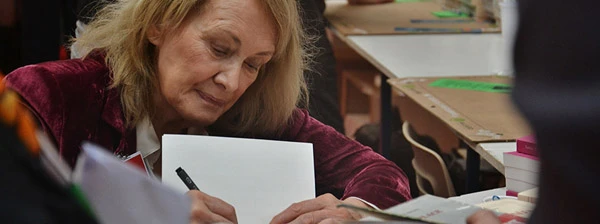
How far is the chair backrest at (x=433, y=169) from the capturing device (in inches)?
117

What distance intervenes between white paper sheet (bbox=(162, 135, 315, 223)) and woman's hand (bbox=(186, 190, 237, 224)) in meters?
0.13

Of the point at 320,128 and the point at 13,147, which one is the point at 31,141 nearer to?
the point at 13,147

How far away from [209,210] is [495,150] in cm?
124

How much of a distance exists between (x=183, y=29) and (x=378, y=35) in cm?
260

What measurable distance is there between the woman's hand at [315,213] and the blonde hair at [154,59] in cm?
41

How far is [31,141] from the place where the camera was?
0.80 m

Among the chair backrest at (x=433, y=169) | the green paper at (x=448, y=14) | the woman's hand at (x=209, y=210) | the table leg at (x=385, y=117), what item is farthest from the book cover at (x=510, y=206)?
the green paper at (x=448, y=14)

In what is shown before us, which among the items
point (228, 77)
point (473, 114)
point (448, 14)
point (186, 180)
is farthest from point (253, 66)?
point (448, 14)

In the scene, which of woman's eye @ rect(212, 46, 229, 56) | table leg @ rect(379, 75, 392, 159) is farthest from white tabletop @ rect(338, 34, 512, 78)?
woman's eye @ rect(212, 46, 229, 56)

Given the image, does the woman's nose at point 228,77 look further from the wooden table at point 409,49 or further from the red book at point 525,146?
the wooden table at point 409,49

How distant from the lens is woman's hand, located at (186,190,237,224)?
1.69 metres

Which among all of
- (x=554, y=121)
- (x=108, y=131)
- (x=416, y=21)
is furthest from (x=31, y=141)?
(x=416, y=21)

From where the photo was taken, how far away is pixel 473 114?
Answer: 3217 millimetres

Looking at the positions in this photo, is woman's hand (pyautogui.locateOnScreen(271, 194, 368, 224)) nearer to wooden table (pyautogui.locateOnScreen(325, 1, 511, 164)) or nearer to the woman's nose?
the woman's nose
